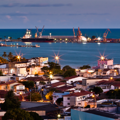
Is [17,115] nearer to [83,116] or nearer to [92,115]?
[83,116]

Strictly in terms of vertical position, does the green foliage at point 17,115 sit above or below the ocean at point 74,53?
below

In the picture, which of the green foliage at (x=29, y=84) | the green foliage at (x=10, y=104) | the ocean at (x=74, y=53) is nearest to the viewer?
the green foliage at (x=10, y=104)

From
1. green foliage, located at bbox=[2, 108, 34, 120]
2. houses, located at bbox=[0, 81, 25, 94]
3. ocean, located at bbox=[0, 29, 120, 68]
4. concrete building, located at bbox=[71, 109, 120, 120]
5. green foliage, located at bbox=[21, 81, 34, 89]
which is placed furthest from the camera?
ocean, located at bbox=[0, 29, 120, 68]

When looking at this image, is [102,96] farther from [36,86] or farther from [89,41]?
[89,41]

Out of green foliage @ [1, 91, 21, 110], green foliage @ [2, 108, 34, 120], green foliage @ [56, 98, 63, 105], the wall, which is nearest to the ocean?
green foliage @ [56, 98, 63, 105]

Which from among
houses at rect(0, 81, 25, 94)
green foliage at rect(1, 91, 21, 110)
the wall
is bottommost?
the wall

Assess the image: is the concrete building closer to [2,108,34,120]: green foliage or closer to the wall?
the wall

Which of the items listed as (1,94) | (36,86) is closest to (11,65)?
(36,86)

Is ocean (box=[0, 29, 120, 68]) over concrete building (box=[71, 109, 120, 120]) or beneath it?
over

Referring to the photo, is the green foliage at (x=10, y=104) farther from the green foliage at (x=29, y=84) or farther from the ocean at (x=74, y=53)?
the ocean at (x=74, y=53)

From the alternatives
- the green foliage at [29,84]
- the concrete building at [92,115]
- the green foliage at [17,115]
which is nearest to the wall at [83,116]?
the concrete building at [92,115]

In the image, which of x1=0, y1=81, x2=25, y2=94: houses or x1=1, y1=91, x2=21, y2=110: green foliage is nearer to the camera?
x1=1, y1=91, x2=21, y2=110: green foliage
